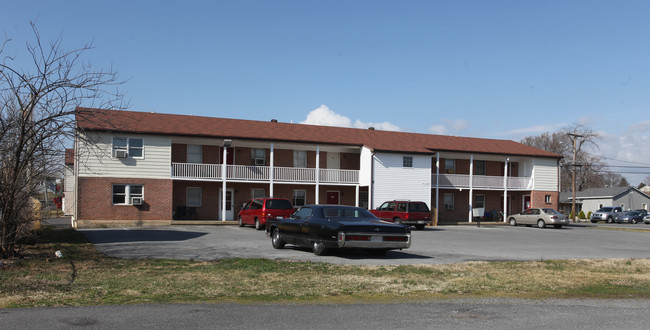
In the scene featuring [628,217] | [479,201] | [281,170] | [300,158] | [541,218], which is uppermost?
[300,158]

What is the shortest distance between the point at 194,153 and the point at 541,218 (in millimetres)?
22041

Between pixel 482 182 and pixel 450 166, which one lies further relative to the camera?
pixel 450 166

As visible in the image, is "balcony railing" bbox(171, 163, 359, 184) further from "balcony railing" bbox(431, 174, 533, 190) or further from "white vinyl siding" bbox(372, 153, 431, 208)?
"balcony railing" bbox(431, 174, 533, 190)

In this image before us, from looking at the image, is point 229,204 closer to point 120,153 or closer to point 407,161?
point 120,153

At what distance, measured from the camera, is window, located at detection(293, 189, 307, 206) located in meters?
37.2

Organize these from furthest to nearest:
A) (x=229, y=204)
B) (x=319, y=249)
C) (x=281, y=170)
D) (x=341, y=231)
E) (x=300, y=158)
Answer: (x=300, y=158) < (x=229, y=204) < (x=281, y=170) < (x=319, y=249) < (x=341, y=231)

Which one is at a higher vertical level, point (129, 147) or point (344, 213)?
point (129, 147)

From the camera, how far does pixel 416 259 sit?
578 inches

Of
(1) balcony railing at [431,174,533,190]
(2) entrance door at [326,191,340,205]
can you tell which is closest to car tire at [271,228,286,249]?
(2) entrance door at [326,191,340,205]

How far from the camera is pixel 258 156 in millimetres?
36000

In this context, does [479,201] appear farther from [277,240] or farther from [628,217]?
[277,240]

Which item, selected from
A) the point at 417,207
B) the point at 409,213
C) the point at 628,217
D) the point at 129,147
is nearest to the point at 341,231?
the point at 409,213

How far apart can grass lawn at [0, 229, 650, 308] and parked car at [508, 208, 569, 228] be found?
22.1 meters

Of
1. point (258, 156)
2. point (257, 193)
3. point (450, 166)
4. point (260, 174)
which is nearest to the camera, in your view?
point (260, 174)
